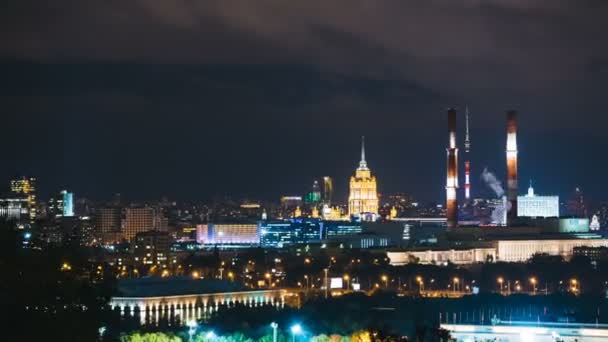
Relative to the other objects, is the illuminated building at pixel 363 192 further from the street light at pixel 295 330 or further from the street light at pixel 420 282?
the street light at pixel 295 330

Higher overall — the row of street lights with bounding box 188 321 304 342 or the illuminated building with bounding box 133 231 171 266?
the illuminated building with bounding box 133 231 171 266

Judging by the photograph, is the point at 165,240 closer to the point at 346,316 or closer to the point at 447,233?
the point at 447,233

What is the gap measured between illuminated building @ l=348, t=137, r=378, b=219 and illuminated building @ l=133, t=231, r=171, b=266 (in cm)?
3686

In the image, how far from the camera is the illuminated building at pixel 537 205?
14438 cm

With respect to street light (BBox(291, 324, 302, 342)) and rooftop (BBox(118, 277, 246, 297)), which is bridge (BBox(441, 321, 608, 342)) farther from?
rooftop (BBox(118, 277, 246, 297))

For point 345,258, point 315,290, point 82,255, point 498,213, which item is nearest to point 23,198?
point 498,213

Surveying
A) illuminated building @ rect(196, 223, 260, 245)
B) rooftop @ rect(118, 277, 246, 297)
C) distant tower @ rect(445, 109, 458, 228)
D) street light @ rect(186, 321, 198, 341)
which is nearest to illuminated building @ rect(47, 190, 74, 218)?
illuminated building @ rect(196, 223, 260, 245)

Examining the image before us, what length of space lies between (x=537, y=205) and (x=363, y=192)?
65.5ft

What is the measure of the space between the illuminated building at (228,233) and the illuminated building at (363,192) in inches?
475

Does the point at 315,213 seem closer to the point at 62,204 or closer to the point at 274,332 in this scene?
the point at 62,204

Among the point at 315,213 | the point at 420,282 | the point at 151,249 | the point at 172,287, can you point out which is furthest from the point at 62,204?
the point at 172,287

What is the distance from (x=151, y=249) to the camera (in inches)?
4397

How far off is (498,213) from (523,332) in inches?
3851

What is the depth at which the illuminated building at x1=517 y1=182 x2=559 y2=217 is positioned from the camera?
474ft
